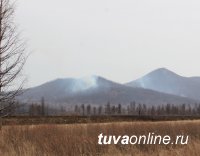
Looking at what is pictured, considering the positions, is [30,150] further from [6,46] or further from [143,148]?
[6,46]

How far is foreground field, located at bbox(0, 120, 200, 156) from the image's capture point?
1087cm

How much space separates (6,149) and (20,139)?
154 centimetres

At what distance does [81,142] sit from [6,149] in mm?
1945

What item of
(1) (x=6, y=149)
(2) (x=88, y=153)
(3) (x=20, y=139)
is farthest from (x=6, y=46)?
(2) (x=88, y=153)

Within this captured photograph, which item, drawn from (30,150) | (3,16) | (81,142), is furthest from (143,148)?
(3,16)

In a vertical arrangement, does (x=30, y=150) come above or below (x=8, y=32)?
below

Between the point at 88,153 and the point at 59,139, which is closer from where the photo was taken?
the point at 88,153

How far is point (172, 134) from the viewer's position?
15.9 m

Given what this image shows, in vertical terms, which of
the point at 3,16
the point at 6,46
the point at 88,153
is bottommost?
the point at 88,153

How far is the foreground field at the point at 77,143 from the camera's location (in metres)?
10.9

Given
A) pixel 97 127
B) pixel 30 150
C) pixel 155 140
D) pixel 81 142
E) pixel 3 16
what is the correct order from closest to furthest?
pixel 30 150 → pixel 81 142 → pixel 155 140 → pixel 97 127 → pixel 3 16

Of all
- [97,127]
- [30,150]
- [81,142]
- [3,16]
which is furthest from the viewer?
[3,16]

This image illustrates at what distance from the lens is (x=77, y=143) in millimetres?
12047

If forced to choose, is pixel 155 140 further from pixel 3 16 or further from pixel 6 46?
pixel 3 16
